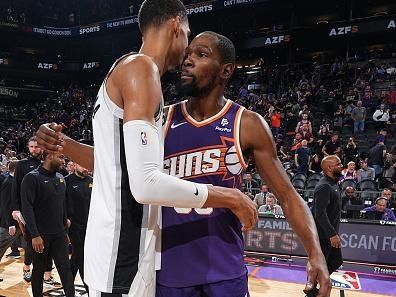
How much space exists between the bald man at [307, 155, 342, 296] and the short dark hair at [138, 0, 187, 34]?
13.5ft

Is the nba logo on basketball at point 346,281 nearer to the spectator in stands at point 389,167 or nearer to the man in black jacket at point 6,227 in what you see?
the man in black jacket at point 6,227

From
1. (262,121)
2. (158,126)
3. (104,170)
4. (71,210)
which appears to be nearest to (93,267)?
(104,170)

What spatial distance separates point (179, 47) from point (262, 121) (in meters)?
0.50

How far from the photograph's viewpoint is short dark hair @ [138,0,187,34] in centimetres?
195

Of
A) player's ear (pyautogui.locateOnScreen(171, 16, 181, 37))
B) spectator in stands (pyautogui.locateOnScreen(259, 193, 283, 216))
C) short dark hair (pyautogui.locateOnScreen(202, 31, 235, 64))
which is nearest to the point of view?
player's ear (pyautogui.locateOnScreen(171, 16, 181, 37))

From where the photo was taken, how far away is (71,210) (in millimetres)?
5977

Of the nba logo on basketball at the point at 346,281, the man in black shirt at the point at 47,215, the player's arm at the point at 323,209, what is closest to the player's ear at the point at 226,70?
the man in black shirt at the point at 47,215

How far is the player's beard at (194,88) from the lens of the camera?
2.06 m

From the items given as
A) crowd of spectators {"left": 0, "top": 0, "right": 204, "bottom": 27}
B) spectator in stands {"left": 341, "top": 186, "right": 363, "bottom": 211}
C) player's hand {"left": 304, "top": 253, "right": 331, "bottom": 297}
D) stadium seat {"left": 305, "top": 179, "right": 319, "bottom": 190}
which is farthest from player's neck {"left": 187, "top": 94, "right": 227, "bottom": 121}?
crowd of spectators {"left": 0, "top": 0, "right": 204, "bottom": 27}

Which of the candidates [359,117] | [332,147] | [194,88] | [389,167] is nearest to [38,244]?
[194,88]

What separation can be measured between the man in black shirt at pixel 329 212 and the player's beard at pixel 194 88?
12.7 ft

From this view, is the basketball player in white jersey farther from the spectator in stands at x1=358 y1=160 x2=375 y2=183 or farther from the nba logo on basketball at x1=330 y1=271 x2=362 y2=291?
the spectator in stands at x1=358 y1=160 x2=375 y2=183

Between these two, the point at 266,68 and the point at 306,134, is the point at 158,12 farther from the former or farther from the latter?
the point at 266,68

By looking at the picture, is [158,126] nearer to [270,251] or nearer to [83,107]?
[270,251]
